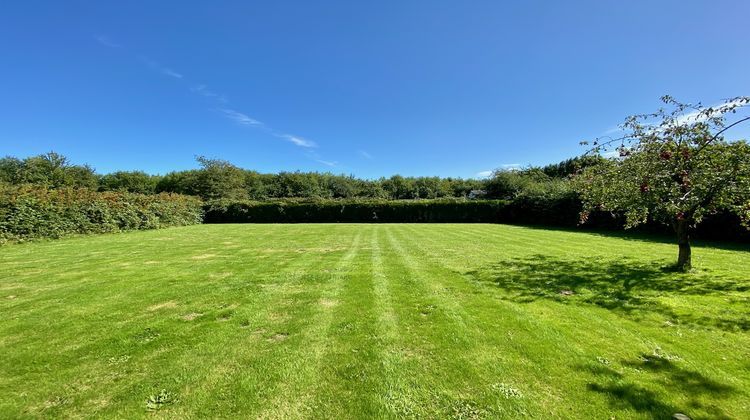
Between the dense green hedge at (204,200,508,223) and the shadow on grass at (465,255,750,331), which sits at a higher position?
the dense green hedge at (204,200,508,223)

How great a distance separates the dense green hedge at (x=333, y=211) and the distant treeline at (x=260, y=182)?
5856 millimetres

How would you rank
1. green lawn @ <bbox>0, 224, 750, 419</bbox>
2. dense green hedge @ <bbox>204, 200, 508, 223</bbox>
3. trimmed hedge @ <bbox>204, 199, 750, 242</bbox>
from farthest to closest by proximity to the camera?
dense green hedge @ <bbox>204, 200, 508, 223</bbox> → trimmed hedge @ <bbox>204, 199, 750, 242</bbox> → green lawn @ <bbox>0, 224, 750, 419</bbox>

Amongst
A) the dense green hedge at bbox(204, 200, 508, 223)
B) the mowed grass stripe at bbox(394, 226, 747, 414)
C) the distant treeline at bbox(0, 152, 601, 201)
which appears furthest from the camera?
the distant treeline at bbox(0, 152, 601, 201)

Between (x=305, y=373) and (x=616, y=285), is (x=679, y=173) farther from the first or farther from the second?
(x=305, y=373)

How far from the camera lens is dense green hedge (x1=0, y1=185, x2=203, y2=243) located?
1317cm

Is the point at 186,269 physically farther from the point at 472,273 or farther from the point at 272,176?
→ the point at 272,176

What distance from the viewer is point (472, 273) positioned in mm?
7418

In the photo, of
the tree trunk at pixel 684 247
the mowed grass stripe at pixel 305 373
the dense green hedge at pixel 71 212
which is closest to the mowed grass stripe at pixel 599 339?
the mowed grass stripe at pixel 305 373

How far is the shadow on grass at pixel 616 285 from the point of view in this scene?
482 cm

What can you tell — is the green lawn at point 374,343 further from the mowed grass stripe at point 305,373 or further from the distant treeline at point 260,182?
the distant treeline at point 260,182

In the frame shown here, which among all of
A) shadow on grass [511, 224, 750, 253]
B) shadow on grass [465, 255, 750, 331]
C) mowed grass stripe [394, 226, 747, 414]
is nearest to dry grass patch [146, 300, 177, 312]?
mowed grass stripe [394, 226, 747, 414]

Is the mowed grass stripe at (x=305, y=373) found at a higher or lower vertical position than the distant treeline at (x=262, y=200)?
lower

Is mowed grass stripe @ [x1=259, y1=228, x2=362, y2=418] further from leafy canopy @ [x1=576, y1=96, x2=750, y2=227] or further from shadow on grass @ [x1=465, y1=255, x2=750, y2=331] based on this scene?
leafy canopy @ [x1=576, y1=96, x2=750, y2=227]

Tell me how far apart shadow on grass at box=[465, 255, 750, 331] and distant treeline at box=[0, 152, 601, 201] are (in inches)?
814
